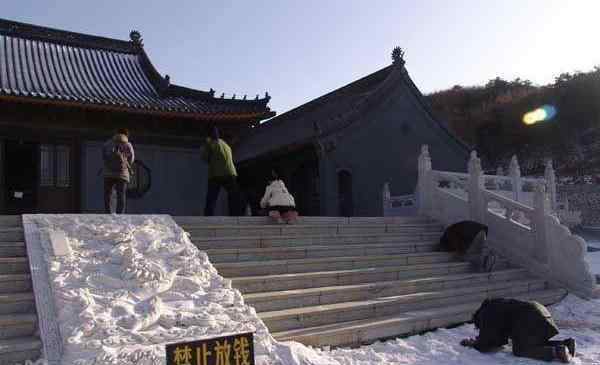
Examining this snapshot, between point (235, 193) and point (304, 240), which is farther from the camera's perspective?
point (235, 193)

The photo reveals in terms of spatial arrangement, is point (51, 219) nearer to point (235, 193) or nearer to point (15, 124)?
point (235, 193)

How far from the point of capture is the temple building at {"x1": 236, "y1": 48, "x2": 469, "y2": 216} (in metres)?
14.4

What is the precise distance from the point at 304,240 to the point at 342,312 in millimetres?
2191

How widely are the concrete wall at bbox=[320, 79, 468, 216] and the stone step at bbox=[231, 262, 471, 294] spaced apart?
6235 millimetres

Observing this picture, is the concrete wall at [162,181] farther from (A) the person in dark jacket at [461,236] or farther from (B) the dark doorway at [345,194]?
(A) the person in dark jacket at [461,236]

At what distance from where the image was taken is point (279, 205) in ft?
28.0

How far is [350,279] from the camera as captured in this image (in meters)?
7.04

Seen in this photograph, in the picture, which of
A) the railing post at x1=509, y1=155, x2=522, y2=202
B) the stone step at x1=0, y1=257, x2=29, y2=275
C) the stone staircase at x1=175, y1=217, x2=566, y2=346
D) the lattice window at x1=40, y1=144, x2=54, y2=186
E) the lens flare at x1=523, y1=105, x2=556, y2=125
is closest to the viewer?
the stone step at x1=0, y1=257, x2=29, y2=275

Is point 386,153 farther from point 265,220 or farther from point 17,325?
point 17,325

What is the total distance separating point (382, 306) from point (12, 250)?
14.3ft

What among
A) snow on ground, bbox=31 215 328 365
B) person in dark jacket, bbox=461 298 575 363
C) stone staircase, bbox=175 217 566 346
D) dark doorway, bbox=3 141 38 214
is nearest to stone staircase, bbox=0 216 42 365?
snow on ground, bbox=31 215 328 365

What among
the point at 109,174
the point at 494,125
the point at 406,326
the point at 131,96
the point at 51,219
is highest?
the point at 494,125

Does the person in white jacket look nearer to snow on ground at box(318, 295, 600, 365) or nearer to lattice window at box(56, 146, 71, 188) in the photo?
snow on ground at box(318, 295, 600, 365)

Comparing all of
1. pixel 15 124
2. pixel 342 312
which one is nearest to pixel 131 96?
pixel 15 124
